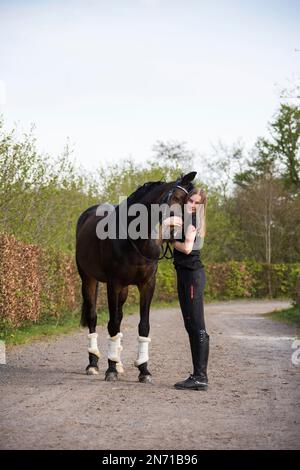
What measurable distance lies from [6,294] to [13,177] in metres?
4.20

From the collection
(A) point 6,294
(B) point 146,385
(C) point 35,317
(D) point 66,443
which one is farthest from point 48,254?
(D) point 66,443

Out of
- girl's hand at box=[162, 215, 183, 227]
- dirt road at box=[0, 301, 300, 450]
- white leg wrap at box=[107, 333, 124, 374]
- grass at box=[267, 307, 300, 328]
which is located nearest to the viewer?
dirt road at box=[0, 301, 300, 450]

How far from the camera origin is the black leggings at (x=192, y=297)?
7.62 meters

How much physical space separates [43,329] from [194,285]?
25.7 feet

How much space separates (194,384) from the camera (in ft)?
24.2

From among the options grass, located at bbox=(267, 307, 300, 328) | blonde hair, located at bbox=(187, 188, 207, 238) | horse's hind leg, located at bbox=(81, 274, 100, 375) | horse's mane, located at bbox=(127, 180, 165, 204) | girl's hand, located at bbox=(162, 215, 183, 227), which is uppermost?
horse's mane, located at bbox=(127, 180, 165, 204)

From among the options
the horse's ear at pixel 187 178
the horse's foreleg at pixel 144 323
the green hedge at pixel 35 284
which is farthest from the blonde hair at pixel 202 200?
the green hedge at pixel 35 284

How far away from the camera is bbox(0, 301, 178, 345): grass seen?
41.7 feet

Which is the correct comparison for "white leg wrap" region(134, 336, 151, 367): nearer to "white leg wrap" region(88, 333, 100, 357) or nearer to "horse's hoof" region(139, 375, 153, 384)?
"horse's hoof" region(139, 375, 153, 384)

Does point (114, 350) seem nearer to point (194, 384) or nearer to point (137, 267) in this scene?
point (137, 267)

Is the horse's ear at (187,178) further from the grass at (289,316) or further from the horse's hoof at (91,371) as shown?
the grass at (289,316)

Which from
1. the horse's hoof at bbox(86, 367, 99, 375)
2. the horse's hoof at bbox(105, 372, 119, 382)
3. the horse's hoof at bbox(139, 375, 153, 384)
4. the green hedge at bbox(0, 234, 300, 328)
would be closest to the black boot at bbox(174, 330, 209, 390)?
the horse's hoof at bbox(139, 375, 153, 384)

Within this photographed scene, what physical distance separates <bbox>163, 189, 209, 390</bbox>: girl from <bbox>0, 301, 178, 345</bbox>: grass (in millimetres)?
5328
